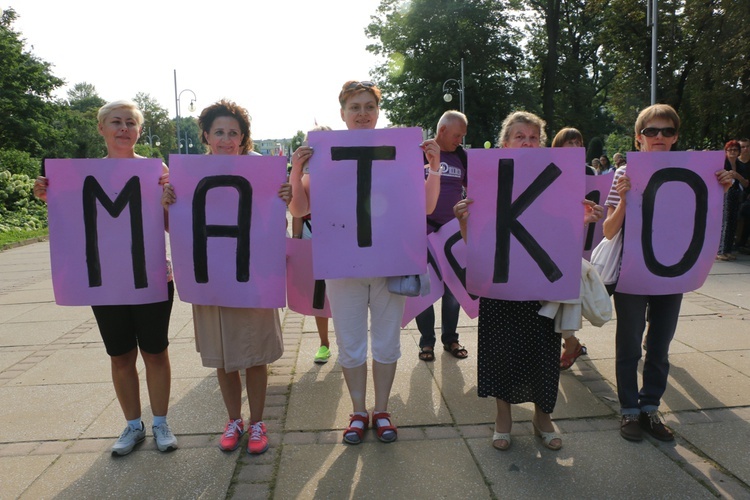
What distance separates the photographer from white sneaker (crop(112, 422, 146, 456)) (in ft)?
10.6

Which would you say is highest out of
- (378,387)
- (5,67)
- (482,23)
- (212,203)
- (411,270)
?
(482,23)

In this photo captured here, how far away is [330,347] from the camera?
5281 millimetres

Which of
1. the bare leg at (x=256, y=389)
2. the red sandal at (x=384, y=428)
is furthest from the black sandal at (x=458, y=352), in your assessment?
the bare leg at (x=256, y=389)

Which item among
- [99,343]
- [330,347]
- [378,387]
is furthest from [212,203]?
[99,343]

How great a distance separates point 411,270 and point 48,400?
8.82 ft

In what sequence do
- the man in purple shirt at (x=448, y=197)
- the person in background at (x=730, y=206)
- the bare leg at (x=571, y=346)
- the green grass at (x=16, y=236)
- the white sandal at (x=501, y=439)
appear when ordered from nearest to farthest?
the white sandal at (x=501, y=439) < the bare leg at (x=571, y=346) < the man in purple shirt at (x=448, y=197) < the person in background at (x=730, y=206) < the green grass at (x=16, y=236)

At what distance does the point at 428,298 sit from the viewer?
13.6ft

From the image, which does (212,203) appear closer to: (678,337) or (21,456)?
(21,456)

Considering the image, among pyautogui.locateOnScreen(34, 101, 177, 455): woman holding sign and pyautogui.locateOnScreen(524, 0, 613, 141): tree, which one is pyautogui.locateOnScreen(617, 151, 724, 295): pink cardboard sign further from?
pyautogui.locateOnScreen(524, 0, 613, 141): tree

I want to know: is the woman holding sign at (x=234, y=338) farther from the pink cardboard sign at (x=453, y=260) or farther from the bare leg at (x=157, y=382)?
the pink cardboard sign at (x=453, y=260)

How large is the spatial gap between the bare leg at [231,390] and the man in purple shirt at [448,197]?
5.68 feet

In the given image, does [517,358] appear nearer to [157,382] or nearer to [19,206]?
[157,382]

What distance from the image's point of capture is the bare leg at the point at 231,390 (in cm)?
334

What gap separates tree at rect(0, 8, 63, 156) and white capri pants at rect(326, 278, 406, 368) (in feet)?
119
